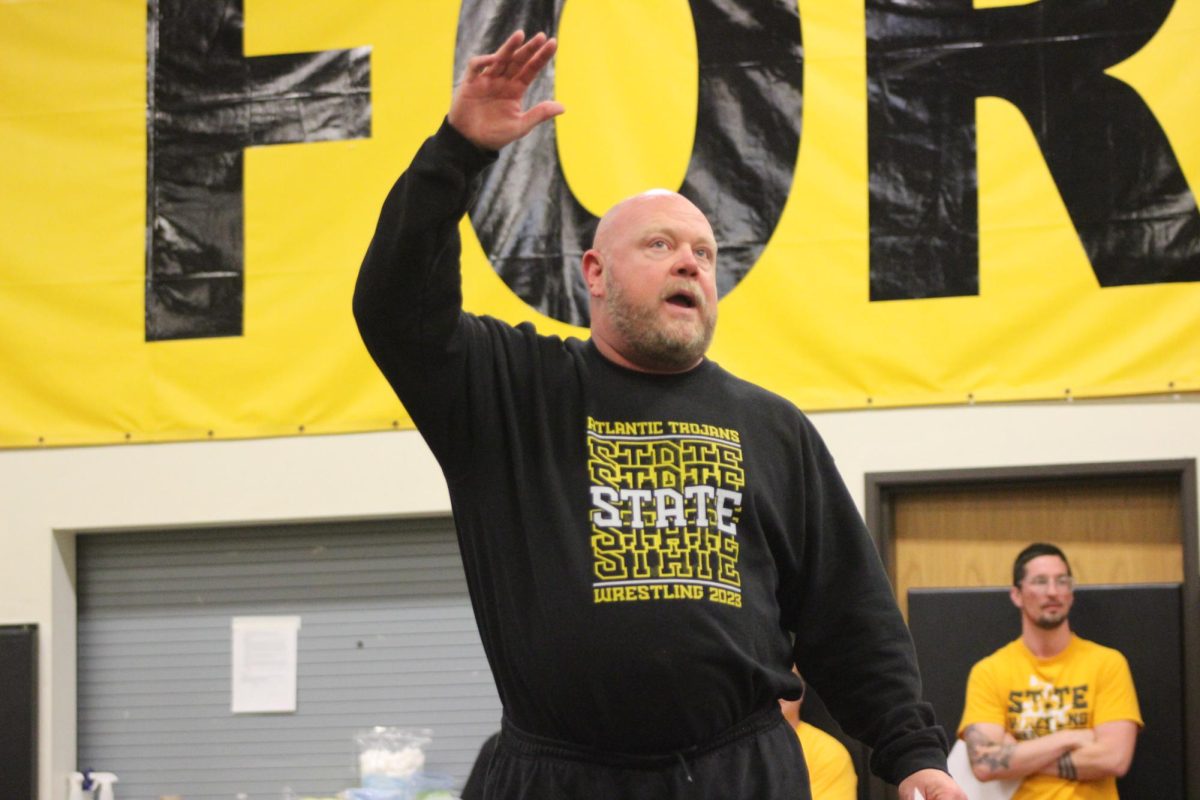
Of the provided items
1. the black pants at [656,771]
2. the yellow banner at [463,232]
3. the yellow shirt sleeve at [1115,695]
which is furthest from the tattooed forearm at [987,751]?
the black pants at [656,771]

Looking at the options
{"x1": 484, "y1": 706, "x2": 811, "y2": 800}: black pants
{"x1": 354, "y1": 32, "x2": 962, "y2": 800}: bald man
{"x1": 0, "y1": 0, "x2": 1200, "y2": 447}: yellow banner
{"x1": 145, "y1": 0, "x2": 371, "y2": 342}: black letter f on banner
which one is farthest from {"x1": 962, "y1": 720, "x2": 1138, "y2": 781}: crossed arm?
{"x1": 145, "y1": 0, "x2": 371, "y2": 342}: black letter f on banner

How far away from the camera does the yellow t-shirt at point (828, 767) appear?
5316 mm

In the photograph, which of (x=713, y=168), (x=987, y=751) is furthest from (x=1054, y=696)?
(x=713, y=168)

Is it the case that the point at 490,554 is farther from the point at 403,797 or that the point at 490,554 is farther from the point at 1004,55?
the point at 1004,55

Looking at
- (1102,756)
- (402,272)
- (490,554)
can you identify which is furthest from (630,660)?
(1102,756)

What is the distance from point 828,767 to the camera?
5352mm

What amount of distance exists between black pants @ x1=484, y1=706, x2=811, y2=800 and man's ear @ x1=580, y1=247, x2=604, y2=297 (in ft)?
2.53

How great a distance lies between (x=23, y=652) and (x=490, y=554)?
476 centimetres

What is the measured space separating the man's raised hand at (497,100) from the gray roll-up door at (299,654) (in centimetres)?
435

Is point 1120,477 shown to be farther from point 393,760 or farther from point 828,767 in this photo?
point 393,760

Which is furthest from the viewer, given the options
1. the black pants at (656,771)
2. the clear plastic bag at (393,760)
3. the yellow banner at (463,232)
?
the clear plastic bag at (393,760)

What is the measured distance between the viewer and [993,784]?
5.23 m

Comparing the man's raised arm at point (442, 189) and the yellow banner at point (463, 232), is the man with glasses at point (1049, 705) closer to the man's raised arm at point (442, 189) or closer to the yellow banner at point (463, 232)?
the yellow banner at point (463, 232)

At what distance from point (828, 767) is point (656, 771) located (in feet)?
10.7
